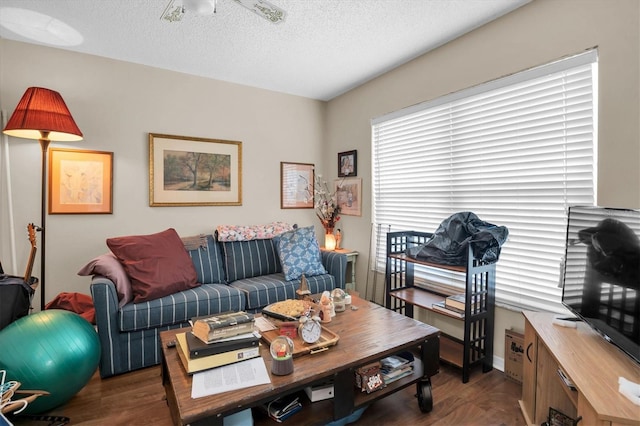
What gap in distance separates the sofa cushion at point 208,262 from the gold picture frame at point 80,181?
89 centimetres

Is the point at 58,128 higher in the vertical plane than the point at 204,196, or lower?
higher

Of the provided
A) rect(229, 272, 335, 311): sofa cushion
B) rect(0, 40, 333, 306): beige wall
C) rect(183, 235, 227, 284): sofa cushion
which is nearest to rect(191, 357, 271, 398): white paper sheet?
rect(229, 272, 335, 311): sofa cushion

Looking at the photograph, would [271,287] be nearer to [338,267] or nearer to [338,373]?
[338,267]

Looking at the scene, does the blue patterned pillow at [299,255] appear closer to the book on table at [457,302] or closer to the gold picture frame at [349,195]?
the gold picture frame at [349,195]

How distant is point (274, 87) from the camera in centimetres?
367

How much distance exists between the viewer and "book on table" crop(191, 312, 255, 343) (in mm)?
1448

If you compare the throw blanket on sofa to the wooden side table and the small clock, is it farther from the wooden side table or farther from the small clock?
the small clock

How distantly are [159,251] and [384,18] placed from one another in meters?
2.55

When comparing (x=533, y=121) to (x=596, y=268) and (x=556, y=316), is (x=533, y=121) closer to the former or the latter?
(x=596, y=268)

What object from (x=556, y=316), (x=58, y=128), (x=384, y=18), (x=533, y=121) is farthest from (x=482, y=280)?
(x=58, y=128)

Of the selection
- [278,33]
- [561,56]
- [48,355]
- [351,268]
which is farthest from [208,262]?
[561,56]

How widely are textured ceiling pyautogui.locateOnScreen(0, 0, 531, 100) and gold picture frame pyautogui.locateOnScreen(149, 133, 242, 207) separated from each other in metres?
0.75

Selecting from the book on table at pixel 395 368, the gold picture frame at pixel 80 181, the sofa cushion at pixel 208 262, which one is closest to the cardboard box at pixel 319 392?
the book on table at pixel 395 368

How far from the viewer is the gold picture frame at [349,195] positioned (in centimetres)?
368
